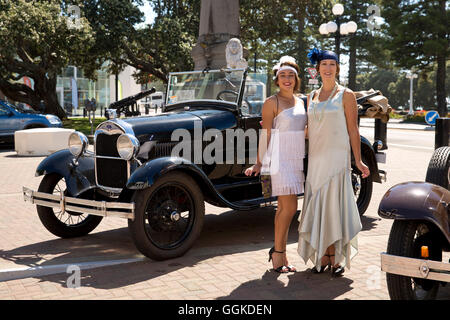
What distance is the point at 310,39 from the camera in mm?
53688

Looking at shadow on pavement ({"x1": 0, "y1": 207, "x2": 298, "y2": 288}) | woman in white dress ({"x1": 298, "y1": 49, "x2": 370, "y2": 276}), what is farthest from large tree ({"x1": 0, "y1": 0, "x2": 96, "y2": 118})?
woman in white dress ({"x1": 298, "y1": 49, "x2": 370, "y2": 276})

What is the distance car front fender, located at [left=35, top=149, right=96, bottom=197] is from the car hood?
0.84 meters

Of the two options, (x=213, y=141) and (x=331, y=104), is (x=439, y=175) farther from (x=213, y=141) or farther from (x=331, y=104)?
(x=213, y=141)

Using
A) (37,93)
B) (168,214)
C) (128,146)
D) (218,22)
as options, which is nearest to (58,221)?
(128,146)

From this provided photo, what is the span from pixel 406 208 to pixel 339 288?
1.12 metres

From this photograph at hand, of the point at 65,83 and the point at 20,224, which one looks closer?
the point at 20,224

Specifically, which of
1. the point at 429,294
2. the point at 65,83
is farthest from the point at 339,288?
the point at 65,83

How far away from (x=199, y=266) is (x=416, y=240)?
6.86 ft

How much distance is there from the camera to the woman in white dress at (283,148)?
4.54 m

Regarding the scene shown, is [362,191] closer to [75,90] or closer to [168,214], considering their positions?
[168,214]

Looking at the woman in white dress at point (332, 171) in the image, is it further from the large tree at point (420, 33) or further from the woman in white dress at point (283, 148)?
the large tree at point (420, 33)

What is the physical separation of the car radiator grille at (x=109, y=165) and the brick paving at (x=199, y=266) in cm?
70

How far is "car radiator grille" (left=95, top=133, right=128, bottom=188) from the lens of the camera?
216 inches

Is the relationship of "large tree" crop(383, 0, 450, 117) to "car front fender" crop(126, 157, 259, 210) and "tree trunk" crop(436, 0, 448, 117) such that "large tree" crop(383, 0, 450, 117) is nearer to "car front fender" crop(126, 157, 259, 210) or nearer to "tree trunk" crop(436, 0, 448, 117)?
"tree trunk" crop(436, 0, 448, 117)
